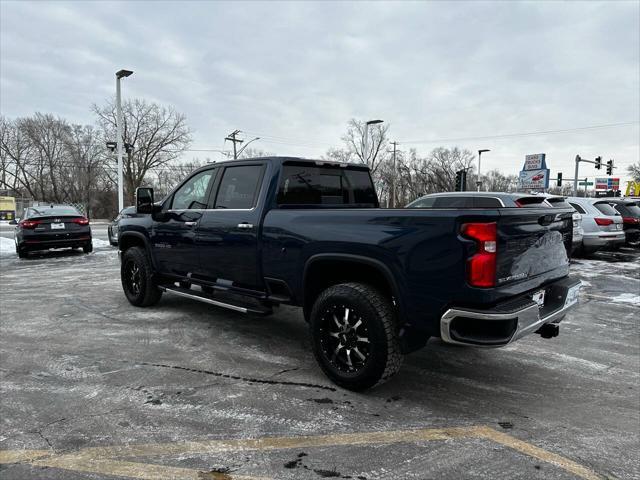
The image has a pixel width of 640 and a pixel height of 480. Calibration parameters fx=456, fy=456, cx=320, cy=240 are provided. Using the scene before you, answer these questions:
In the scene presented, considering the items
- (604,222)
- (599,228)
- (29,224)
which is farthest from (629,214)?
(29,224)

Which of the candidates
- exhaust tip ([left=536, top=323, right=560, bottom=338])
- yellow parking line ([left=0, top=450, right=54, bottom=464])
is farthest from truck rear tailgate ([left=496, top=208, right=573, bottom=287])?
yellow parking line ([left=0, top=450, right=54, bottom=464])

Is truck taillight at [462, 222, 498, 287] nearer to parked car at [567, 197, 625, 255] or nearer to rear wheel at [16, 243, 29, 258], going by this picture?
parked car at [567, 197, 625, 255]

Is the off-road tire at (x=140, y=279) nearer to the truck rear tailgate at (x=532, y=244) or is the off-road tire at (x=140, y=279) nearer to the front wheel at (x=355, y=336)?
the front wheel at (x=355, y=336)

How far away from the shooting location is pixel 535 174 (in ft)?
87.1

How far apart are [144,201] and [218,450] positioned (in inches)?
154

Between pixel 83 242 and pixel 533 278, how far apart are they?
13.4 m

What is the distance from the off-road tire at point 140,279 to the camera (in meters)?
6.27

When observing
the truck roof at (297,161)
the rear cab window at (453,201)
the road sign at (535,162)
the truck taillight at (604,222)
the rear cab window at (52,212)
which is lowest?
the truck taillight at (604,222)

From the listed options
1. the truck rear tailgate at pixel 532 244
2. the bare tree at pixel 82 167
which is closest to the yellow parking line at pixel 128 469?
the truck rear tailgate at pixel 532 244

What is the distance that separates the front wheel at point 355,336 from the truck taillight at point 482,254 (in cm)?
77

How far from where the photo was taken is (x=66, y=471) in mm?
2605

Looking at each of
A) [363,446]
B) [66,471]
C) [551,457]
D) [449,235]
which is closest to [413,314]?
[449,235]

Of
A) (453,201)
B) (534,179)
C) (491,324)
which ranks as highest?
(534,179)

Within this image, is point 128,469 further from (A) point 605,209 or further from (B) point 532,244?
(A) point 605,209
